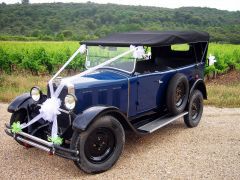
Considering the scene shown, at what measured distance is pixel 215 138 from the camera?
6.52 m

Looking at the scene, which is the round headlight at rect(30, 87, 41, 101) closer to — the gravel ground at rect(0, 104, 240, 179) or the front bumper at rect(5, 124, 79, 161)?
the front bumper at rect(5, 124, 79, 161)

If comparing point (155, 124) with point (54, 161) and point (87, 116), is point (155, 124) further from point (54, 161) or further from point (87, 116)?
point (54, 161)

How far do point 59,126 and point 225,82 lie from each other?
11331mm

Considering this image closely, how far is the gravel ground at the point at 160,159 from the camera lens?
486 cm

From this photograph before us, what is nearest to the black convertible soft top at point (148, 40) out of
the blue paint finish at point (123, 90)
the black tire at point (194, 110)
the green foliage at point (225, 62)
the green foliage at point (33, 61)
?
the blue paint finish at point (123, 90)

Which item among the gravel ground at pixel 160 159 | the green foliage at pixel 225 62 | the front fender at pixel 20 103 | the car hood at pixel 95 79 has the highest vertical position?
the car hood at pixel 95 79

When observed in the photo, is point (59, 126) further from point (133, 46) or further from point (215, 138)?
point (215, 138)

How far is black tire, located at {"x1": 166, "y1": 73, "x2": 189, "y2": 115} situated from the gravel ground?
1.97ft

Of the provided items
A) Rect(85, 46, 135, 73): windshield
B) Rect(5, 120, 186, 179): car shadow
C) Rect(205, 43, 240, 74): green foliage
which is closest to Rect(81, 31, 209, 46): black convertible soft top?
Rect(85, 46, 135, 73): windshield

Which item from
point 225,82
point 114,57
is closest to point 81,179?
point 114,57

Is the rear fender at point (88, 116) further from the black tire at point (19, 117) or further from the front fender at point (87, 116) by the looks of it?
the black tire at point (19, 117)

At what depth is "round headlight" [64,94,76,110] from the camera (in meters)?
4.80

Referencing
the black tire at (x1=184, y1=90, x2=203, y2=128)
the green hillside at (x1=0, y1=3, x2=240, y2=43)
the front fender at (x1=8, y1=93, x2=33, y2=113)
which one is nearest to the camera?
the front fender at (x1=8, y1=93, x2=33, y2=113)

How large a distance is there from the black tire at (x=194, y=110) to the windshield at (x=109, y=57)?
1.96 m
